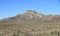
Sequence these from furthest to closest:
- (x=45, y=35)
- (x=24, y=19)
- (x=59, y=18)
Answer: (x=24, y=19), (x=59, y=18), (x=45, y=35)

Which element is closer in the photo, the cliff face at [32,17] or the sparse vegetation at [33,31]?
the sparse vegetation at [33,31]

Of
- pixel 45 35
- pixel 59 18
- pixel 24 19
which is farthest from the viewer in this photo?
pixel 24 19

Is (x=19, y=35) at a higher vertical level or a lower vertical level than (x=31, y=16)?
lower

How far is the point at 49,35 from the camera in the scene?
24656 millimetres

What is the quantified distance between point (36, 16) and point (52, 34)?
2595 inches

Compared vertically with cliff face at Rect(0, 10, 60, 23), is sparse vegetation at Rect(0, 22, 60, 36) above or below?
below

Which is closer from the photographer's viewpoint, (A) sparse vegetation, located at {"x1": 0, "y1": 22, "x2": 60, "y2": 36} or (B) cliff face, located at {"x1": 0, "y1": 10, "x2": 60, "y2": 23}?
(A) sparse vegetation, located at {"x1": 0, "y1": 22, "x2": 60, "y2": 36}

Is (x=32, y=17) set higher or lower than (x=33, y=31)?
higher

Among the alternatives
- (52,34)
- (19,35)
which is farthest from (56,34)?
(19,35)

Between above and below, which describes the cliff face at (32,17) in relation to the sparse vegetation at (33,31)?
above

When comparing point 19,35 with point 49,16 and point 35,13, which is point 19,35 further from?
point 35,13

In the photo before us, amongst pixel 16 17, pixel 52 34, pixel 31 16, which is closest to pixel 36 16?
pixel 31 16

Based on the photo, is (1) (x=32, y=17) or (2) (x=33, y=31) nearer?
(2) (x=33, y=31)

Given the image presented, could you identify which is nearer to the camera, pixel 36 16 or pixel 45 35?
pixel 45 35
